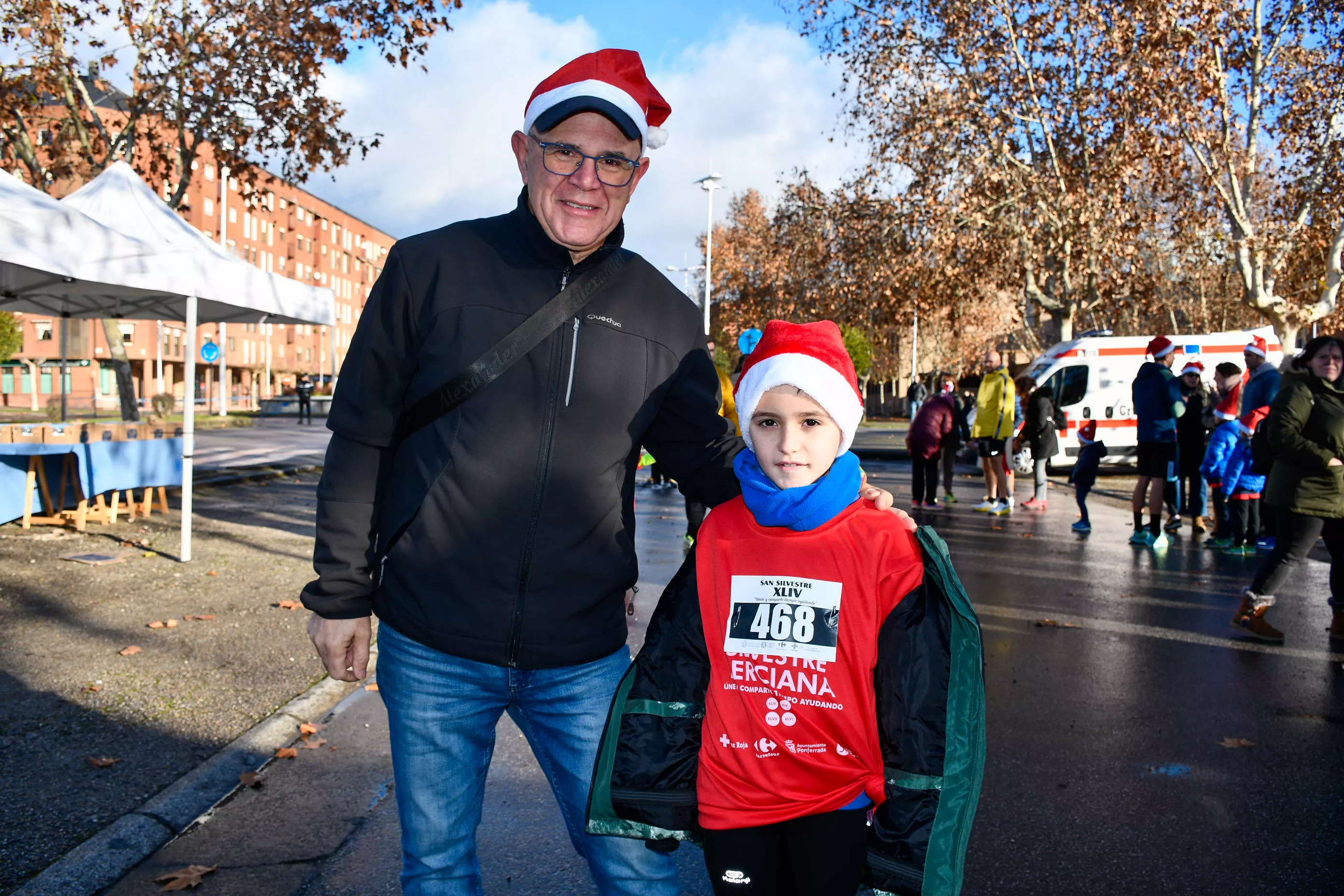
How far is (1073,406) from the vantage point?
19125mm

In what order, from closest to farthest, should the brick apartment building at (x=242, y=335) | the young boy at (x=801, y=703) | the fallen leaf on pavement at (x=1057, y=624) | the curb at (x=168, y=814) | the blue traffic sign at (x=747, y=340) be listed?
the young boy at (x=801, y=703), the blue traffic sign at (x=747, y=340), the curb at (x=168, y=814), the fallen leaf on pavement at (x=1057, y=624), the brick apartment building at (x=242, y=335)

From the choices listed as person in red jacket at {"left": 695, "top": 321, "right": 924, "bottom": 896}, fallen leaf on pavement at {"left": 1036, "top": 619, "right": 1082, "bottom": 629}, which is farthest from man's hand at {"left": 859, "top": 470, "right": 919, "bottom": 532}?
fallen leaf on pavement at {"left": 1036, "top": 619, "right": 1082, "bottom": 629}

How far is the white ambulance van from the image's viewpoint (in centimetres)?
1891

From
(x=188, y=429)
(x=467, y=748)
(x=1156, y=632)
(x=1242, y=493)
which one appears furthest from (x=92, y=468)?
(x=1242, y=493)

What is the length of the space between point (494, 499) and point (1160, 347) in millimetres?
10259

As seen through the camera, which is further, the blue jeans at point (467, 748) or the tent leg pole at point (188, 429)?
the tent leg pole at point (188, 429)

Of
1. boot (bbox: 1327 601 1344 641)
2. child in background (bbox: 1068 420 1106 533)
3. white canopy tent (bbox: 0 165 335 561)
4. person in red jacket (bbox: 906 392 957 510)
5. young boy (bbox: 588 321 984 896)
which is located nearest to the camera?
young boy (bbox: 588 321 984 896)

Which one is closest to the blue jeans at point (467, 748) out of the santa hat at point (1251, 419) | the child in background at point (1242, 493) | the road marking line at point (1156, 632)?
the road marking line at point (1156, 632)

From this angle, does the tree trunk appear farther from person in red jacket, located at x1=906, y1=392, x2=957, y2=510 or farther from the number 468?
the number 468

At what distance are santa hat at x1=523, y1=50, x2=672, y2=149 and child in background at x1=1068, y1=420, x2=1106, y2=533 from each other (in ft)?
33.5

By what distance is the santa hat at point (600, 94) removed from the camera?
7.01 ft

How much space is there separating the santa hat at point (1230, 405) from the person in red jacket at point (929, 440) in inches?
127

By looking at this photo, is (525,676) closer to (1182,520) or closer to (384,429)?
(384,429)

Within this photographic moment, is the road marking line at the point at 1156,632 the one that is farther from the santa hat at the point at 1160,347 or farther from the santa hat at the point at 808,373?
the santa hat at the point at 808,373
